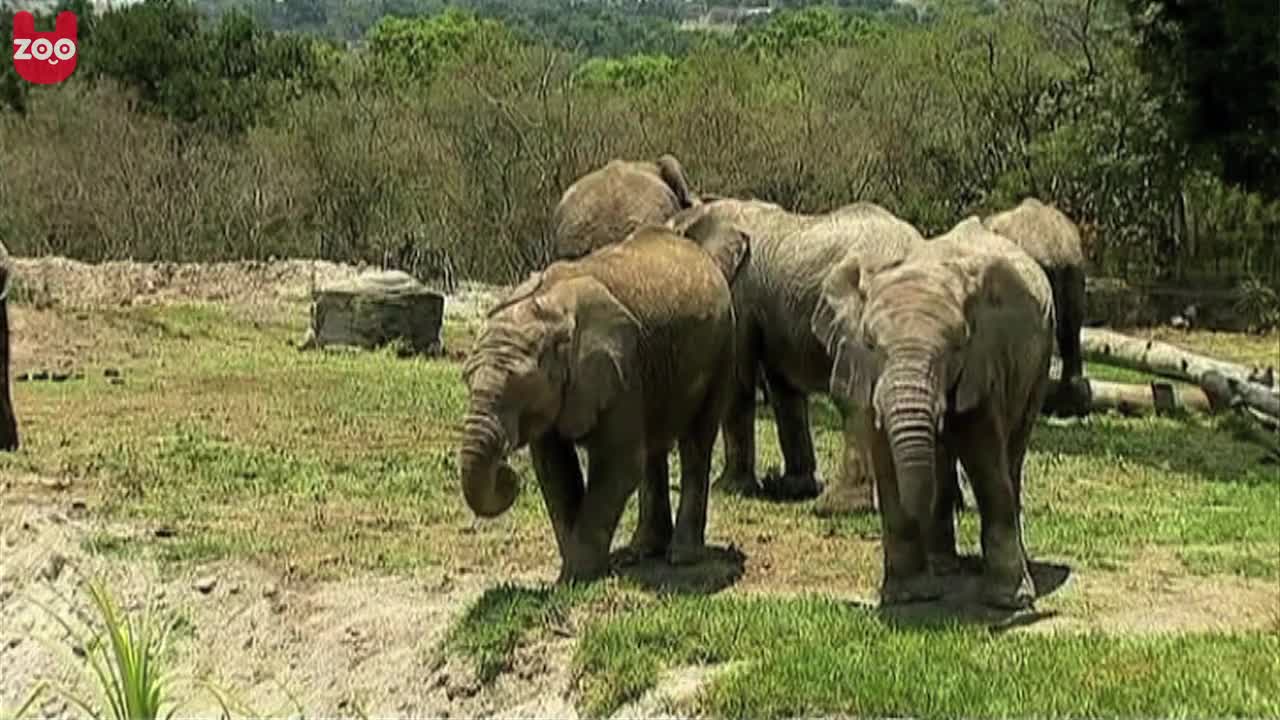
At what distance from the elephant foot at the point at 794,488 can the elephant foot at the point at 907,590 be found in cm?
365

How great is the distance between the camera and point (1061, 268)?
18.1 m

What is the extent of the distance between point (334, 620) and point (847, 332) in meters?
2.80

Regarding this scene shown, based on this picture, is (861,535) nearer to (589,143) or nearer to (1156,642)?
(1156,642)

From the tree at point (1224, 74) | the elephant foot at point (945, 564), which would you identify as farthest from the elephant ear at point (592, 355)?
the tree at point (1224, 74)

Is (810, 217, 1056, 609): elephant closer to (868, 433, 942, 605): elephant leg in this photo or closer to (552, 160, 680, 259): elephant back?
(868, 433, 942, 605): elephant leg

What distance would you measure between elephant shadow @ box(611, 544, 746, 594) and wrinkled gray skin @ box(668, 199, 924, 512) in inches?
68.2

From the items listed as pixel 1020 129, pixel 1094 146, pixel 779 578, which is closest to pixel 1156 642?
pixel 779 578

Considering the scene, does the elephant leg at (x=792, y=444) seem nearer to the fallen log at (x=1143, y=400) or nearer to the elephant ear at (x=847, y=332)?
the elephant ear at (x=847, y=332)

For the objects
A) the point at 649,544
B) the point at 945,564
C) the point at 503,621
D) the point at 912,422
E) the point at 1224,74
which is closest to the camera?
the point at 912,422

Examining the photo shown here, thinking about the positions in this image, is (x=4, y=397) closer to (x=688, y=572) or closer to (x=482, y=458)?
(x=688, y=572)

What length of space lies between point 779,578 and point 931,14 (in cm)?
2905

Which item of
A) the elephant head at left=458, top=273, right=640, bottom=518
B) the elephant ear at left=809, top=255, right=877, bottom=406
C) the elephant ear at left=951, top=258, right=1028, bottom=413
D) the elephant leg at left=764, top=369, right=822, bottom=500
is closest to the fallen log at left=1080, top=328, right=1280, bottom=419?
the elephant leg at left=764, top=369, right=822, bottom=500

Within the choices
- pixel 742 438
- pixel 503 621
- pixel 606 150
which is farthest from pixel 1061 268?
pixel 606 150

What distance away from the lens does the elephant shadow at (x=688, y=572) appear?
390 inches
